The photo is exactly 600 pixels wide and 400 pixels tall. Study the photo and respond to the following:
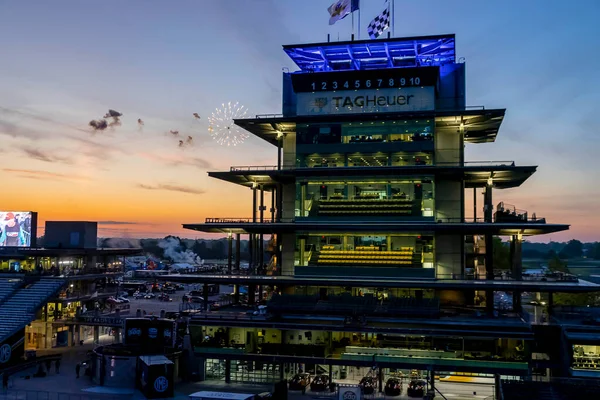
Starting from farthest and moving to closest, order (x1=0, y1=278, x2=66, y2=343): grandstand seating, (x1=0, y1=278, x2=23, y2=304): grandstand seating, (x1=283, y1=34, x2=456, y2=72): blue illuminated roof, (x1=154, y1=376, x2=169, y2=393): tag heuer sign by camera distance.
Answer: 1. (x1=0, y1=278, x2=23, y2=304): grandstand seating
2. (x1=0, y1=278, x2=66, y2=343): grandstand seating
3. (x1=283, y1=34, x2=456, y2=72): blue illuminated roof
4. (x1=154, y1=376, x2=169, y2=393): tag heuer sign

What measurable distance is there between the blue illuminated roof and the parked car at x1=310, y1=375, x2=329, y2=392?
97.7 feet

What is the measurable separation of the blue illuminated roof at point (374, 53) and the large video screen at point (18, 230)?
126ft

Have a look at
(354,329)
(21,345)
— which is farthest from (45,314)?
(354,329)

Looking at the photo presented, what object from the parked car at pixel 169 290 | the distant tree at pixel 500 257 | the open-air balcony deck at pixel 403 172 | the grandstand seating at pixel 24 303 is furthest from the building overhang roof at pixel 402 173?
the parked car at pixel 169 290

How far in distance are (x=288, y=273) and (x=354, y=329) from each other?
466 inches

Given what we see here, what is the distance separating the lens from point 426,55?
58625 mm

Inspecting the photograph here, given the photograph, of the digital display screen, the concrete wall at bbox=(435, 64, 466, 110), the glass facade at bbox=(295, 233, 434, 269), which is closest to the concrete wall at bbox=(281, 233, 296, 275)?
the glass facade at bbox=(295, 233, 434, 269)

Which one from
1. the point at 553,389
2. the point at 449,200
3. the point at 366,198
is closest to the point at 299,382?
the point at 366,198

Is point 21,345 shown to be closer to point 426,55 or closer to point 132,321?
point 132,321

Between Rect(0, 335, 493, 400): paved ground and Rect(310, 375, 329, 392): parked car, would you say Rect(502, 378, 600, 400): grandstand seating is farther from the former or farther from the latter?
Rect(310, 375, 329, 392): parked car

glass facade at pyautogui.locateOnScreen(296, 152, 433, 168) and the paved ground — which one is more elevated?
glass facade at pyautogui.locateOnScreen(296, 152, 433, 168)

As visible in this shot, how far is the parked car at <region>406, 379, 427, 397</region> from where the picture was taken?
4412 centimetres

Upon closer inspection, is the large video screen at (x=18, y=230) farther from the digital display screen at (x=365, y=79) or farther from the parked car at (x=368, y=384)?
the parked car at (x=368, y=384)

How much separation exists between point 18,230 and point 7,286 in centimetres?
926
